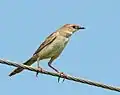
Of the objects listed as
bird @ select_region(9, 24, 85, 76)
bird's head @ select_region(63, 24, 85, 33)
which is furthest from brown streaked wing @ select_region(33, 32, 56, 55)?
bird's head @ select_region(63, 24, 85, 33)

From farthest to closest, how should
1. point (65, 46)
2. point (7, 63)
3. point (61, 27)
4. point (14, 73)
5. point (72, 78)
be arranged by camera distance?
point (61, 27)
point (65, 46)
point (14, 73)
point (72, 78)
point (7, 63)

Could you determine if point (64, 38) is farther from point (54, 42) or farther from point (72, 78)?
point (72, 78)

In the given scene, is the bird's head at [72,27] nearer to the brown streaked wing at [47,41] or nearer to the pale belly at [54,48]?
the brown streaked wing at [47,41]

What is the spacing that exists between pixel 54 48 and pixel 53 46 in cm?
7

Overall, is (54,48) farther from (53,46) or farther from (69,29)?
(69,29)

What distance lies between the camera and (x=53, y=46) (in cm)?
1358

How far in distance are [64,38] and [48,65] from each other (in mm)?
732

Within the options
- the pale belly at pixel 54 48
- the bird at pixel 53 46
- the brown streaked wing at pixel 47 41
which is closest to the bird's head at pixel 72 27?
the bird at pixel 53 46

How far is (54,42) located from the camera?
1366 cm

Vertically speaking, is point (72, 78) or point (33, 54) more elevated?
point (72, 78)

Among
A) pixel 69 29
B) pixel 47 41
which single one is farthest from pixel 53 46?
pixel 69 29

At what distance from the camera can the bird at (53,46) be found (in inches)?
532

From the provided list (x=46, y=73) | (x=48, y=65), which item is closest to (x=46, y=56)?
(x=48, y=65)

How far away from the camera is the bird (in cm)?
1352
